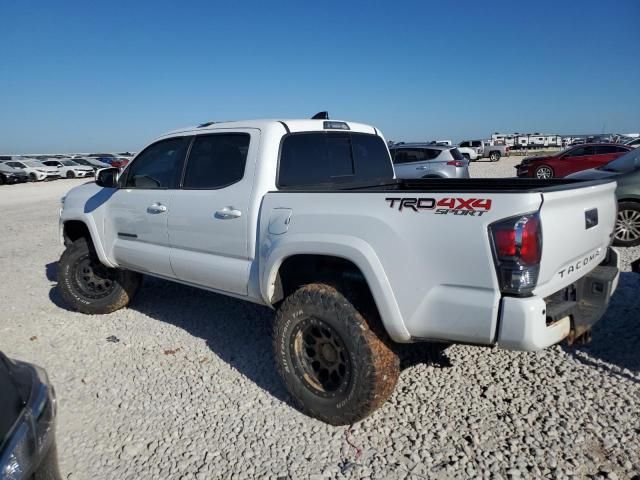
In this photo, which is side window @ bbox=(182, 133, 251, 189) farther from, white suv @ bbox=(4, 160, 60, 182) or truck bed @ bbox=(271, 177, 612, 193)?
white suv @ bbox=(4, 160, 60, 182)

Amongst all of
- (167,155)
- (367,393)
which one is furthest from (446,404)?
(167,155)

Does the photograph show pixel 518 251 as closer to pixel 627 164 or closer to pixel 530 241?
pixel 530 241

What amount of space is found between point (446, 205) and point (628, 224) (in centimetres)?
609

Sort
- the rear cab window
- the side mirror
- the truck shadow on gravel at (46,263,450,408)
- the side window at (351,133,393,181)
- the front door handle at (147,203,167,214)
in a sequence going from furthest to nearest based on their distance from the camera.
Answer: the side mirror → the side window at (351,133,393,181) → the front door handle at (147,203,167,214) → the truck shadow on gravel at (46,263,450,408) → the rear cab window

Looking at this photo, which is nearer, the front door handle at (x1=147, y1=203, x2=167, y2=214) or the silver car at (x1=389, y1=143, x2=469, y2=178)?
the front door handle at (x1=147, y1=203, x2=167, y2=214)

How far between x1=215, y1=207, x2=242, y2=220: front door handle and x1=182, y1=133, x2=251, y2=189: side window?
214 millimetres

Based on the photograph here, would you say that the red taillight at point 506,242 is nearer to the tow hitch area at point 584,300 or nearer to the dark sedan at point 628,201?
the tow hitch area at point 584,300

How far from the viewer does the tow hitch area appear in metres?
2.52


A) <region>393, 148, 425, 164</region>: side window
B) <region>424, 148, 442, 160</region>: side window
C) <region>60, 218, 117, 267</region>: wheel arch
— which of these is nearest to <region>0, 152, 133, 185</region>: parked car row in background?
<region>393, 148, 425, 164</region>: side window

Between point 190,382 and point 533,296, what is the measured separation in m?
2.56

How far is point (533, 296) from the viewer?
221 cm

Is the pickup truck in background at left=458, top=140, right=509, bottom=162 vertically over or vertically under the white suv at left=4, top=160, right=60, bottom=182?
under

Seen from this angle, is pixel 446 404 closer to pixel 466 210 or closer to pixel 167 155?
pixel 466 210

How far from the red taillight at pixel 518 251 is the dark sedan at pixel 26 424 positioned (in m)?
2.08
